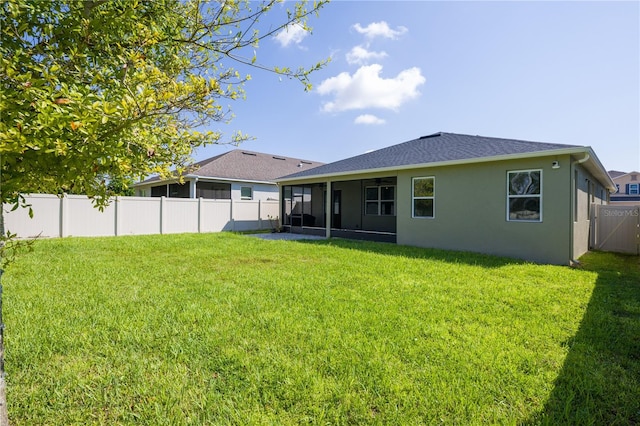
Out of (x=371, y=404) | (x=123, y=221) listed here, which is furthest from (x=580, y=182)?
(x=123, y=221)

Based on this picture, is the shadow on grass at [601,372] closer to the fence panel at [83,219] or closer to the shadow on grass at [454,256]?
the shadow on grass at [454,256]

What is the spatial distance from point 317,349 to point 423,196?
345 inches

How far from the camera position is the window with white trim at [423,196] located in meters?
10.6

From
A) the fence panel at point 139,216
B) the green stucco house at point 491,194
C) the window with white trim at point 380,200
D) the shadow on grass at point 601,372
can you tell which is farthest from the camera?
the window with white trim at point 380,200

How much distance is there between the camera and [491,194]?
913cm

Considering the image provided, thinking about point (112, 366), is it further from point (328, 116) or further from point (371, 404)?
point (328, 116)

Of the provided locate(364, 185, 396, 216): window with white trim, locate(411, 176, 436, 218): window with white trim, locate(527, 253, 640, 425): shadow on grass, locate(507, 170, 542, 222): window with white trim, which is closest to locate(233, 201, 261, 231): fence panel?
locate(364, 185, 396, 216): window with white trim

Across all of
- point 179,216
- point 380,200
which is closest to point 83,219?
point 179,216

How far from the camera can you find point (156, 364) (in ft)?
9.20

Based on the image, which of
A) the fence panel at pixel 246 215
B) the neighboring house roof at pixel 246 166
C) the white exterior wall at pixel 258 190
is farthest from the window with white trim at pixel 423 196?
the white exterior wall at pixel 258 190

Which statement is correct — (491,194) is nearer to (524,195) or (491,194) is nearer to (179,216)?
(524,195)

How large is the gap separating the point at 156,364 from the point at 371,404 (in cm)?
192

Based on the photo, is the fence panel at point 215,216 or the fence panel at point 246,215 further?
the fence panel at point 246,215

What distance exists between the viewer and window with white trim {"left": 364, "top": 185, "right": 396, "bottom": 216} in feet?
49.3
